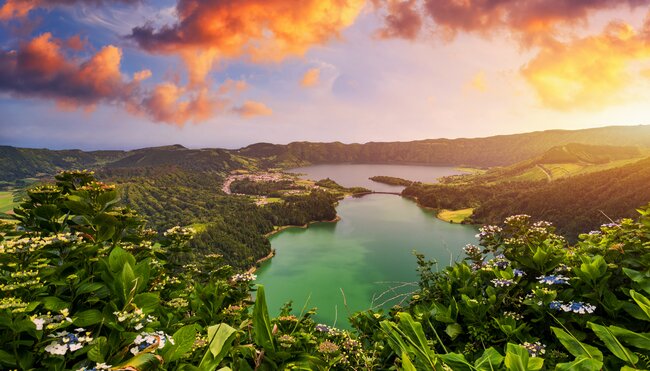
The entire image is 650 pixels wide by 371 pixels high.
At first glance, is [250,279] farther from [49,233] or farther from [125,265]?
[125,265]

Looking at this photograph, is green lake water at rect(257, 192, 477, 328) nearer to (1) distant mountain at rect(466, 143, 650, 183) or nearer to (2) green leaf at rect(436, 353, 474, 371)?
(2) green leaf at rect(436, 353, 474, 371)

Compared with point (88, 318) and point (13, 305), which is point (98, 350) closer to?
point (88, 318)

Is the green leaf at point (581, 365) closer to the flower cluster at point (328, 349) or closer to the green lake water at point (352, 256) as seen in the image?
the flower cluster at point (328, 349)

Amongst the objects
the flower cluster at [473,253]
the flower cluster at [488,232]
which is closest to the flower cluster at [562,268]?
the flower cluster at [473,253]

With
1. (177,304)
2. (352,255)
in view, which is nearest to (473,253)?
(177,304)

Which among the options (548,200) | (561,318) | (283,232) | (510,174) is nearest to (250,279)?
(561,318)
